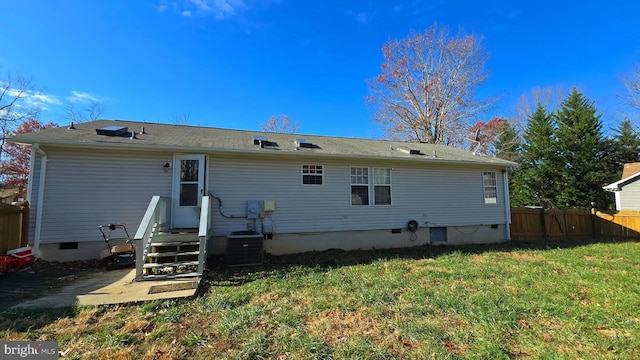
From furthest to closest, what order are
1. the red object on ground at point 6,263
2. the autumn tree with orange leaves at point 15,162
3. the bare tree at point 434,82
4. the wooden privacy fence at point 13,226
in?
1. the autumn tree with orange leaves at point 15,162
2. the bare tree at point 434,82
3. the wooden privacy fence at point 13,226
4. the red object on ground at point 6,263

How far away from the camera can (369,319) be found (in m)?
3.66

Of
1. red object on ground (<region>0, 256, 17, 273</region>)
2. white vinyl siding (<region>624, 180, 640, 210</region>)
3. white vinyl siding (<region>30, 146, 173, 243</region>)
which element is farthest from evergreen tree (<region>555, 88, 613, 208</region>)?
red object on ground (<region>0, 256, 17, 273</region>)

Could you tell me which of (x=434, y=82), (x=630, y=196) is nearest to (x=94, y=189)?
(x=434, y=82)

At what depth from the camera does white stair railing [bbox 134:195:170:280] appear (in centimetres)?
496

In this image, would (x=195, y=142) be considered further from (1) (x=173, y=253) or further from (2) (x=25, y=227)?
(2) (x=25, y=227)

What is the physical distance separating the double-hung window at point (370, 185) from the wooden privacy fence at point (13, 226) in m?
7.96

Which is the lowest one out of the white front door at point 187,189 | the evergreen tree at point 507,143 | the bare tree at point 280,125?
the white front door at point 187,189

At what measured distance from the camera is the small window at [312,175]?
8398mm

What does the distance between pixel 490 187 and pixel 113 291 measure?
1144 cm

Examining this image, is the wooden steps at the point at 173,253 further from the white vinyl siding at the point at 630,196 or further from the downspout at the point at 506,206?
the white vinyl siding at the point at 630,196

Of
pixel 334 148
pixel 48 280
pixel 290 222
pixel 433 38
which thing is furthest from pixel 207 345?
pixel 433 38

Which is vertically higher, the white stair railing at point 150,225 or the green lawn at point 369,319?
the white stair railing at point 150,225

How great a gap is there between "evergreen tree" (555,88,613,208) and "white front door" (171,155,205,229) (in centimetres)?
2098

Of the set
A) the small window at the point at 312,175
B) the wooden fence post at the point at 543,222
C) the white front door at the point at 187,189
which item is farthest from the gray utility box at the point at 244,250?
the wooden fence post at the point at 543,222
